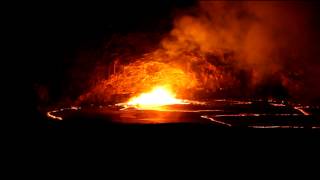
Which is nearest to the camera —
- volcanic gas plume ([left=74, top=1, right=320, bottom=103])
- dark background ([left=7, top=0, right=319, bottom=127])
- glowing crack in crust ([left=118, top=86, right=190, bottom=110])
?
glowing crack in crust ([left=118, top=86, right=190, bottom=110])

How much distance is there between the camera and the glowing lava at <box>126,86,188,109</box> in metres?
9.69

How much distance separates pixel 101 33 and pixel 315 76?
5307 mm

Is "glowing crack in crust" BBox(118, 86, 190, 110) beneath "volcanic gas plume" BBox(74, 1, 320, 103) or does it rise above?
beneath

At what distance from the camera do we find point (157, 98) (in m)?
10.6

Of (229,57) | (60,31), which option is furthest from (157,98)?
(60,31)

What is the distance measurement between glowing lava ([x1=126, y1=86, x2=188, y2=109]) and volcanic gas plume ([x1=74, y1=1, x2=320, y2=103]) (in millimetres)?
127

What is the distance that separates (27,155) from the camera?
5.30 metres

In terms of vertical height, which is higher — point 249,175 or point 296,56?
point 296,56

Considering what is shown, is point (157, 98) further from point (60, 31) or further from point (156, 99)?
point (60, 31)

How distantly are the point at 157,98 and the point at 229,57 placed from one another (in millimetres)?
2034

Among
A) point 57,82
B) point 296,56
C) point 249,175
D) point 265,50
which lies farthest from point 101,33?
point 249,175

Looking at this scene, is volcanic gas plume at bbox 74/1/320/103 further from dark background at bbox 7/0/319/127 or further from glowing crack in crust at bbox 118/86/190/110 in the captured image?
dark background at bbox 7/0/319/127

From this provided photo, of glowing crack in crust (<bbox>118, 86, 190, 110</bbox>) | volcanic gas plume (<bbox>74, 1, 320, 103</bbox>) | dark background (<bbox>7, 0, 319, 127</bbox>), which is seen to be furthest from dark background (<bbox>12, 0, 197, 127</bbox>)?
glowing crack in crust (<bbox>118, 86, 190, 110</bbox>)

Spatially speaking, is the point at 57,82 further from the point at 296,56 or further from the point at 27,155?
the point at 296,56
